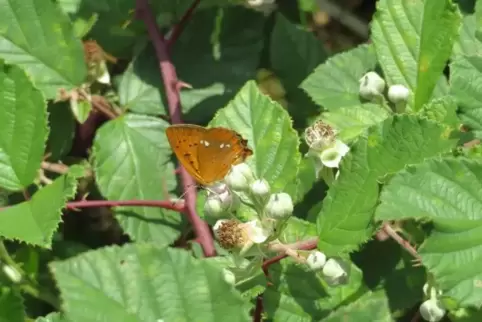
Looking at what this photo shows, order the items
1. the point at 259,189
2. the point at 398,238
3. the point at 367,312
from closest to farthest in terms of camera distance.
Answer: the point at 367,312 → the point at 259,189 → the point at 398,238

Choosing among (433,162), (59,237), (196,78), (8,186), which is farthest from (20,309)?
(433,162)

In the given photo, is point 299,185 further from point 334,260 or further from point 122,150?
point 122,150

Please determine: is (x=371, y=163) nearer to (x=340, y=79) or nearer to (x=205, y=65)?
(x=340, y=79)

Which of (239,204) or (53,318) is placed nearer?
(53,318)

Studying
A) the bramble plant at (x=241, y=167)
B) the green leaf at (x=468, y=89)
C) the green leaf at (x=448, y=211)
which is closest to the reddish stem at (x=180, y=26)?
the bramble plant at (x=241, y=167)

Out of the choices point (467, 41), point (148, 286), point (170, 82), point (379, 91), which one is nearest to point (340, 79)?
point (379, 91)

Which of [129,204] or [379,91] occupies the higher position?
[379,91]

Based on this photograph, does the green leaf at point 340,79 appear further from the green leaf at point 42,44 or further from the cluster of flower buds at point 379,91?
the green leaf at point 42,44
